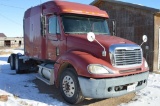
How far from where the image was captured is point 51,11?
304 inches

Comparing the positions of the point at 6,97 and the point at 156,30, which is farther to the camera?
the point at 156,30

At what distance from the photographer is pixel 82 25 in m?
7.19

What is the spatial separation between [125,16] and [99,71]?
9432mm

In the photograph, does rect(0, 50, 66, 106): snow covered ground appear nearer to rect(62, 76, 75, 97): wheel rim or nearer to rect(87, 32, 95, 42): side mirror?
rect(62, 76, 75, 97): wheel rim

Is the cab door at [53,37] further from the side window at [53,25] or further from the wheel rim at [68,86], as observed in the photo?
the wheel rim at [68,86]

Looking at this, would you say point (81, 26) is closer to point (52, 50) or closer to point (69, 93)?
point (52, 50)

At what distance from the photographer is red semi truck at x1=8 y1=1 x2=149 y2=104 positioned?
5.60 metres

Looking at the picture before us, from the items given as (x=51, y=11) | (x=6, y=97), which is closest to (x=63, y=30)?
(x=51, y=11)

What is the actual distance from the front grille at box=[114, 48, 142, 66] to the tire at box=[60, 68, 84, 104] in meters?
1.23

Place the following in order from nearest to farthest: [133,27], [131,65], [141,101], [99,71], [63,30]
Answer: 1. [99,71]
2. [131,65]
3. [141,101]
4. [63,30]
5. [133,27]

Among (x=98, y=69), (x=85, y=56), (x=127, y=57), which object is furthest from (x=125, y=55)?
(x=85, y=56)

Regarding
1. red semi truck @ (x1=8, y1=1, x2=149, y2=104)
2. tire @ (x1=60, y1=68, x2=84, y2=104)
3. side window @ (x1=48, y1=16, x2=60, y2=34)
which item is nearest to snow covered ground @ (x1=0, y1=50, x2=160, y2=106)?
tire @ (x1=60, y1=68, x2=84, y2=104)

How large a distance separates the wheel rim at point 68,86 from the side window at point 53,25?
175cm

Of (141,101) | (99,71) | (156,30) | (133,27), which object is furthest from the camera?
(133,27)
